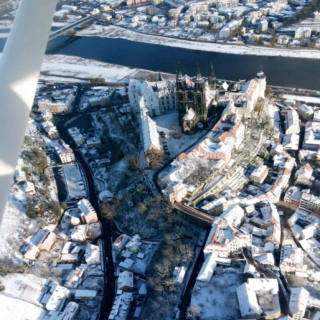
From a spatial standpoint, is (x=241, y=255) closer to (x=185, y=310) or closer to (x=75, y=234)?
(x=185, y=310)

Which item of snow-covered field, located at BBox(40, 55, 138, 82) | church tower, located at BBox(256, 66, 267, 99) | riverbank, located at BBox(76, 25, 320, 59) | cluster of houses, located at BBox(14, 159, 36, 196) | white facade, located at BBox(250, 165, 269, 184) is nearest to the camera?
white facade, located at BBox(250, 165, 269, 184)

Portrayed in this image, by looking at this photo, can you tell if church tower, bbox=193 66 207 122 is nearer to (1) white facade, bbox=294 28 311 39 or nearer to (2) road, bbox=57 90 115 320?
(2) road, bbox=57 90 115 320

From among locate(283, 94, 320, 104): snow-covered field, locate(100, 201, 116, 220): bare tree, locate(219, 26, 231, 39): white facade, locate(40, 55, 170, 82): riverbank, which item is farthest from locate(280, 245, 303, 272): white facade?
locate(219, 26, 231, 39): white facade

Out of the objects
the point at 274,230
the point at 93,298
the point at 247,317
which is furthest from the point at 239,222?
the point at 93,298

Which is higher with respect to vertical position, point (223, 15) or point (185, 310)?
point (223, 15)

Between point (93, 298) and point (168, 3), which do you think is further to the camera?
point (168, 3)
